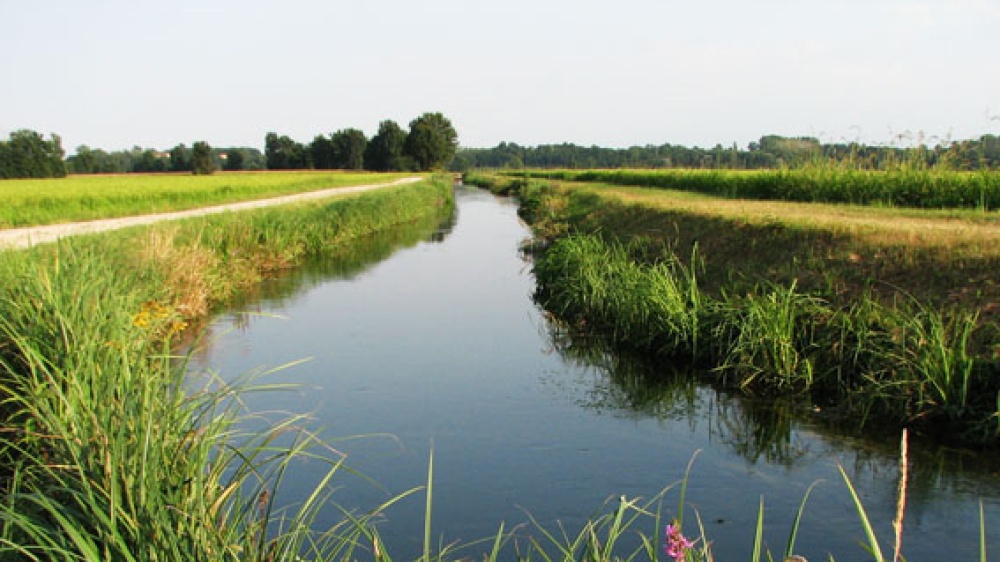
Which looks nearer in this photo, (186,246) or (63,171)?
(186,246)

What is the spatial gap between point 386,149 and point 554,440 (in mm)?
83601

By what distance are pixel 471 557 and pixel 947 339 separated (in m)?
4.29

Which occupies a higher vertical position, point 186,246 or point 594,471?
point 186,246

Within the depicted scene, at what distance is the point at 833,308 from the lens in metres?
7.25

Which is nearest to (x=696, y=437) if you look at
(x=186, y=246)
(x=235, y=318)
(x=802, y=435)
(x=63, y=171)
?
(x=802, y=435)

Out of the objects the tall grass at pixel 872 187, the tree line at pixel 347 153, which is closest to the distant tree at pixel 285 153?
the tree line at pixel 347 153

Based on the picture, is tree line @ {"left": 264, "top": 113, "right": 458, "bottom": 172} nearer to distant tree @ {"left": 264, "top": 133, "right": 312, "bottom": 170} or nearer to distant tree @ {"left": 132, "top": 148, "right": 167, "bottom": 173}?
distant tree @ {"left": 264, "top": 133, "right": 312, "bottom": 170}

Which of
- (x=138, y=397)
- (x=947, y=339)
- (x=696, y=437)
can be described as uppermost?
(x=138, y=397)

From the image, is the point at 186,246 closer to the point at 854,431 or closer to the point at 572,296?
the point at 572,296

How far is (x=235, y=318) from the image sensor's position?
10250mm

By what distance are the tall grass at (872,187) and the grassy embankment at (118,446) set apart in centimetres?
1087

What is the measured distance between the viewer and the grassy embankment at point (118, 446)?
252 cm

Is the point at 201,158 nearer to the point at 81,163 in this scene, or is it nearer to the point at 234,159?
the point at 81,163

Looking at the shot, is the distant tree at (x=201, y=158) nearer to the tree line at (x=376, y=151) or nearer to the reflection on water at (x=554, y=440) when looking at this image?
the tree line at (x=376, y=151)
